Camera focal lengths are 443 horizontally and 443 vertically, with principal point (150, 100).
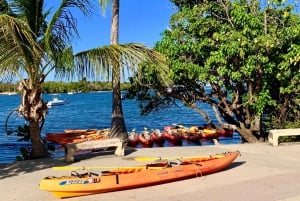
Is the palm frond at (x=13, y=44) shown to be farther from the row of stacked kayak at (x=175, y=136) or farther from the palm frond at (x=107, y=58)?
the row of stacked kayak at (x=175, y=136)

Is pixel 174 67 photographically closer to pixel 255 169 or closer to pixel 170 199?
pixel 255 169

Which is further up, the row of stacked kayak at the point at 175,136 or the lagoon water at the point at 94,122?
the row of stacked kayak at the point at 175,136

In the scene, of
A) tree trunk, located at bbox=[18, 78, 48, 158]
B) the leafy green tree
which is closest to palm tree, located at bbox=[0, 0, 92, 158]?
tree trunk, located at bbox=[18, 78, 48, 158]

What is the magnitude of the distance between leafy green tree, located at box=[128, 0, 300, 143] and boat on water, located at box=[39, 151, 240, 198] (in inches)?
223

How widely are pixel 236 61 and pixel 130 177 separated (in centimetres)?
824

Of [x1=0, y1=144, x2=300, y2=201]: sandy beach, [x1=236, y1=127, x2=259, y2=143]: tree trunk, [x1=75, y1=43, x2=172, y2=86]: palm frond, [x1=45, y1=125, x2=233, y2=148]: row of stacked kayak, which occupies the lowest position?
[x1=45, y1=125, x2=233, y2=148]: row of stacked kayak

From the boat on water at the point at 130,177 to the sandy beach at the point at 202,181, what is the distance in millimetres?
120

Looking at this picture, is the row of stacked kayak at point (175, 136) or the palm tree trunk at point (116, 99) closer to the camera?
the palm tree trunk at point (116, 99)

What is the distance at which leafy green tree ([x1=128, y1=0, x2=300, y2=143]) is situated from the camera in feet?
49.6

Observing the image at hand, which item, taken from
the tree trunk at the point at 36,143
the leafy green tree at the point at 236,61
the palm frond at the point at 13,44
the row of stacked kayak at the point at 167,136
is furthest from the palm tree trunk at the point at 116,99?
the row of stacked kayak at the point at 167,136

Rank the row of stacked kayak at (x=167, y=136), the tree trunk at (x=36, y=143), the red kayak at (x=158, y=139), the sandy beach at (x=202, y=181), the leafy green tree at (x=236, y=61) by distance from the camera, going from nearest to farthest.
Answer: the sandy beach at (x=202, y=181) < the tree trunk at (x=36, y=143) < the leafy green tree at (x=236, y=61) < the row of stacked kayak at (x=167, y=136) < the red kayak at (x=158, y=139)

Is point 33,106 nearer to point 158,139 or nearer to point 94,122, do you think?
point 158,139

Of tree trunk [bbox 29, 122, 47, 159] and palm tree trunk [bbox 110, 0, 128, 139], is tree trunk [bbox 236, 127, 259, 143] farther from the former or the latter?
tree trunk [bbox 29, 122, 47, 159]

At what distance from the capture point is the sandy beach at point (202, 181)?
8.17m
